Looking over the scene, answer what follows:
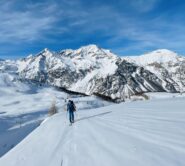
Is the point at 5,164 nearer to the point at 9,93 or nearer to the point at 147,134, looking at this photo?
the point at 147,134

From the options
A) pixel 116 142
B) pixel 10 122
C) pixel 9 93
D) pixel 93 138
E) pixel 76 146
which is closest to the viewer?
pixel 116 142

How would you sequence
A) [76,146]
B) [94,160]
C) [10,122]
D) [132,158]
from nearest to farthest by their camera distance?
[132,158] → [94,160] → [76,146] → [10,122]

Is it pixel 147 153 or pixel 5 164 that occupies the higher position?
pixel 147 153

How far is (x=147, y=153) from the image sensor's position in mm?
9930

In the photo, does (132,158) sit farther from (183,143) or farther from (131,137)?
(131,137)

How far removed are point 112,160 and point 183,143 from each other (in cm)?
234

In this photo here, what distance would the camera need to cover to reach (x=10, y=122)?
267 feet

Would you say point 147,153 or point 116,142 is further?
point 116,142

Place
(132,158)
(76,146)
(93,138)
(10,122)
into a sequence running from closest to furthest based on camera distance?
(132,158), (76,146), (93,138), (10,122)

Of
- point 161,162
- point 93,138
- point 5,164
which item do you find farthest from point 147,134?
point 5,164

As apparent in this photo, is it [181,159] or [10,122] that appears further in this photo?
[10,122]

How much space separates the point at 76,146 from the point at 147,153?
15.1 ft

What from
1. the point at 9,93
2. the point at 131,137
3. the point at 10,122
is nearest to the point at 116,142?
the point at 131,137

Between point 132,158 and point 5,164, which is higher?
point 132,158
